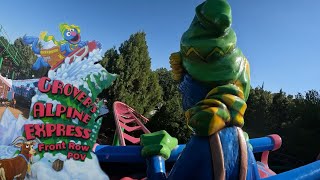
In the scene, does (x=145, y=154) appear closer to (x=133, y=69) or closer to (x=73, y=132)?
(x=73, y=132)

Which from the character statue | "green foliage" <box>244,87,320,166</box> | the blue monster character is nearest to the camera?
the character statue

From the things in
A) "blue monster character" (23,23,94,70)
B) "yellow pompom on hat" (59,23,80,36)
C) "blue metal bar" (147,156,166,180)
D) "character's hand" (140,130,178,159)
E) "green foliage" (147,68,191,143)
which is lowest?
"blue metal bar" (147,156,166,180)

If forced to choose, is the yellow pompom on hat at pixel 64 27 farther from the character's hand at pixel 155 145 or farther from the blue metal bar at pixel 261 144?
the character's hand at pixel 155 145

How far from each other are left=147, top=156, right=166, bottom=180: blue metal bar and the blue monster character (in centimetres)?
565

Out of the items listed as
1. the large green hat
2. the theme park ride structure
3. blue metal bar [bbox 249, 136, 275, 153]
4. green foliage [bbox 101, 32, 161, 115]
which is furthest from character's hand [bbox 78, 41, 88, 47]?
green foliage [bbox 101, 32, 161, 115]

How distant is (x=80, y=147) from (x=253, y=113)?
2019 centimetres

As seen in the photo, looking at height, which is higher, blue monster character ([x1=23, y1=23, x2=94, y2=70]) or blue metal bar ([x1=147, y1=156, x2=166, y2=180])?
blue monster character ([x1=23, y1=23, x2=94, y2=70])

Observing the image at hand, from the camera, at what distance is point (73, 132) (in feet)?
23.6

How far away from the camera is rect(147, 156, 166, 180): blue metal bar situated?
2.48 m

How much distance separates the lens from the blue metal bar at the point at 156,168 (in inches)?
97.5

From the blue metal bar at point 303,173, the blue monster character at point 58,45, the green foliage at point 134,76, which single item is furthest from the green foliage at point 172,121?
the blue metal bar at point 303,173

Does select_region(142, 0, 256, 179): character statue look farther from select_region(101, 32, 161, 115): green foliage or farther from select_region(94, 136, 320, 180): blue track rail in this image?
select_region(101, 32, 161, 115): green foliage

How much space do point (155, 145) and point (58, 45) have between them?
576 cm

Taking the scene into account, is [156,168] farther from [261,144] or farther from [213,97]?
[261,144]
